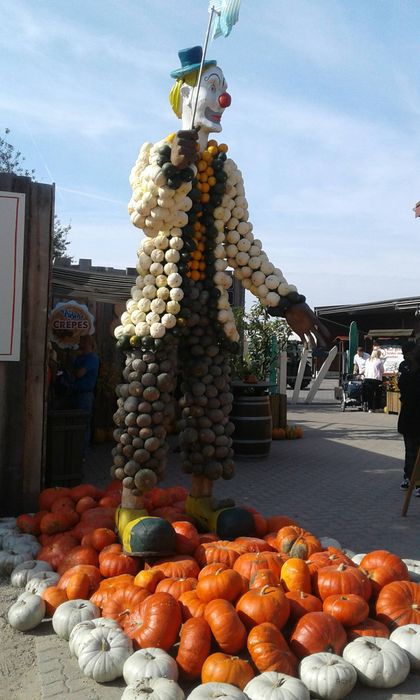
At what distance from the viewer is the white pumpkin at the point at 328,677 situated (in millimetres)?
2809

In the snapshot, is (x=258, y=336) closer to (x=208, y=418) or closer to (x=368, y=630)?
(x=208, y=418)

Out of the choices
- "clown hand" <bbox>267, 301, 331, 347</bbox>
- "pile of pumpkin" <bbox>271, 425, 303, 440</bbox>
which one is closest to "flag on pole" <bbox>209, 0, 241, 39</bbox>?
"clown hand" <bbox>267, 301, 331, 347</bbox>

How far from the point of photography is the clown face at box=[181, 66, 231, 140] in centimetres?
445

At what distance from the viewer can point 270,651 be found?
298 centimetres

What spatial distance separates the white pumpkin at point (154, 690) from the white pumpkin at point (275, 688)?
1.02ft

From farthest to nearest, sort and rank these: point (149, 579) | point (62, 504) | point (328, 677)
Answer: point (62, 504) → point (149, 579) → point (328, 677)

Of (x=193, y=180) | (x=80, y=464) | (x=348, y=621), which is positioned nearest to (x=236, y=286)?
(x=80, y=464)

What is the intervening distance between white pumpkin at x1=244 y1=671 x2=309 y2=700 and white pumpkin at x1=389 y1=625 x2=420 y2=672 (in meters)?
0.66

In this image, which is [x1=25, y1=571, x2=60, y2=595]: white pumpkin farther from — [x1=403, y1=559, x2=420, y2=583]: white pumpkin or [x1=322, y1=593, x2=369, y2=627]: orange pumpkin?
[x1=403, y1=559, x2=420, y2=583]: white pumpkin

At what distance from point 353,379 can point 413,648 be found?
51.1 feet

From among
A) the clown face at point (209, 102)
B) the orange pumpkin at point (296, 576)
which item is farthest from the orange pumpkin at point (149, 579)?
the clown face at point (209, 102)

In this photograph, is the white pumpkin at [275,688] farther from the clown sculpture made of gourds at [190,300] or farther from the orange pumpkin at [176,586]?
the clown sculpture made of gourds at [190,300]

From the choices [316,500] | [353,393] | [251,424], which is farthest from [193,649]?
[353,393]

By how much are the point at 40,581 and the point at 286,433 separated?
301 inches
